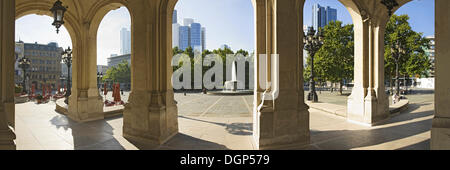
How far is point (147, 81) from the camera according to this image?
6.52 m

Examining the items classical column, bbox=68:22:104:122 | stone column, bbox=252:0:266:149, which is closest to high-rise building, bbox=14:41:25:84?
classical column, bbox=68:22:104:122

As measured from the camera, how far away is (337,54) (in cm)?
2691

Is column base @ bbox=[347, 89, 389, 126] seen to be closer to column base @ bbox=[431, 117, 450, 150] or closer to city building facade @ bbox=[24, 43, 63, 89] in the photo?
column base @ bbox=[431, 117, 450, 150]

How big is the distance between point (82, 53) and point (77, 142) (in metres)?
5.74

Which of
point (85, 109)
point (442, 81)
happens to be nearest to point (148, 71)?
point (85, 109)

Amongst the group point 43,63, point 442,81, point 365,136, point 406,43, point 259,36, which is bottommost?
point 365,136

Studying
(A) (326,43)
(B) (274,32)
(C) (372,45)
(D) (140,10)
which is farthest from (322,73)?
(D) (140,10)

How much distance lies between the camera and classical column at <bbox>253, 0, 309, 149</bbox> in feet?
17.7

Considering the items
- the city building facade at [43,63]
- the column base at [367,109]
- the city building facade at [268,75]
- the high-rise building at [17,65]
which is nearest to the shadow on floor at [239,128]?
the city building facade at [268,75]

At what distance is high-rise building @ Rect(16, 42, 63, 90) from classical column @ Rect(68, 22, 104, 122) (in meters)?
91.3

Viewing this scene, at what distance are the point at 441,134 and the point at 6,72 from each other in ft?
32.3

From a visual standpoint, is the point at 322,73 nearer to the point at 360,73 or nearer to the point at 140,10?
the point at 360,73

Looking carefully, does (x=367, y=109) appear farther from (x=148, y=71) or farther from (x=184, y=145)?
(x=148, y=71)

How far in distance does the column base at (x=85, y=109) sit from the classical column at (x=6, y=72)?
535 centimetres
